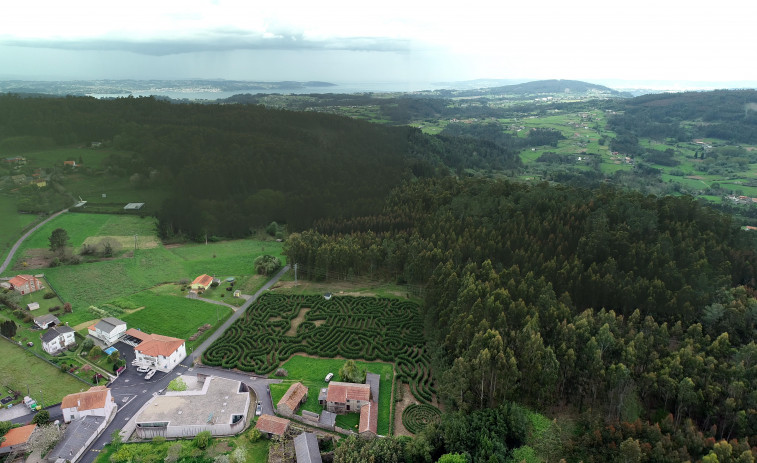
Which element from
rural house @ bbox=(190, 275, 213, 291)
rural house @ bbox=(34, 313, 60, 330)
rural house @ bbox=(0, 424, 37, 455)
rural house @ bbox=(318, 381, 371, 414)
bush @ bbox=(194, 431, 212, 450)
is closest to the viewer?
rural house @ bbox=(0, 424, 37, 455)

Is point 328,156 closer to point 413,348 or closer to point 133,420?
point 413,348

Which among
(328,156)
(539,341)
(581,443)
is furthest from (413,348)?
(328,156)

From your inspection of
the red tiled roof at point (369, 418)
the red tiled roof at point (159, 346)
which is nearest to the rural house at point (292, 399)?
the red tiled roof at point (369, 418)

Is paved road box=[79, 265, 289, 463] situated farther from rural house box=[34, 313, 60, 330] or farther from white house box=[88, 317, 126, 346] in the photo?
rural house box=[34, 313, 60, 330]

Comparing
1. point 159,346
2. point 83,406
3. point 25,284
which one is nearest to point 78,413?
point 83,406

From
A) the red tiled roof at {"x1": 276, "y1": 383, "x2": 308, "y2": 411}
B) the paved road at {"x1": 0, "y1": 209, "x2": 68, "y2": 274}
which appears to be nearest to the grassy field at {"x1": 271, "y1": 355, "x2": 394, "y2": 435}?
the red tiled roof at {"x1": 276, "y1": 383, "x2": 308, "y2": 411}

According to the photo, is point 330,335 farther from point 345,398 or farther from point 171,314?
point 171,314
